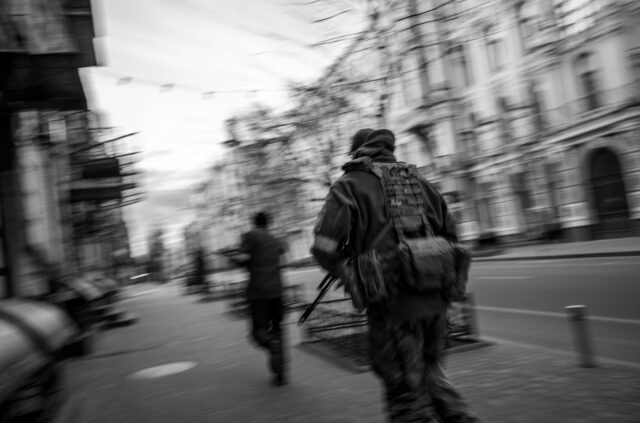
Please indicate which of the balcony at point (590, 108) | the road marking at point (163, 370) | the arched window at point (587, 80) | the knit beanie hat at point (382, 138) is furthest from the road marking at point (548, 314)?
the arched window at point (587, 80)

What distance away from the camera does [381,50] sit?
9078mm

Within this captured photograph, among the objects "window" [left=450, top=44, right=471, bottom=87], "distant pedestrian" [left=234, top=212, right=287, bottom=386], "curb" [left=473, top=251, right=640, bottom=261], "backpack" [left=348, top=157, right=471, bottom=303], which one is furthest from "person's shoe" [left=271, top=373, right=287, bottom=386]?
Answer: "window" [left=450, top=44, right=471, bottom=87]

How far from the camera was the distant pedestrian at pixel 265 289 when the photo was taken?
634 centimetres

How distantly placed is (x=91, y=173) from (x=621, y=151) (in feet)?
66.0

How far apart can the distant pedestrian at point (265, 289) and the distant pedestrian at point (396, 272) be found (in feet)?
10.5

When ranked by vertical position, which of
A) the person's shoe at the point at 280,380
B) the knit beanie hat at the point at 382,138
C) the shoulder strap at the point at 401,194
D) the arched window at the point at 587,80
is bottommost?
the person's shoe at the point at 280,380

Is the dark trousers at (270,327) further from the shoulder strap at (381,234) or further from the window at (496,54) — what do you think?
the window at (496,54)

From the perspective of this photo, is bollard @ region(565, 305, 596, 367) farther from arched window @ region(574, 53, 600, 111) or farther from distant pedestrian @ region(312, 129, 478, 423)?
arched window @ region(574, 53, 600, 111)

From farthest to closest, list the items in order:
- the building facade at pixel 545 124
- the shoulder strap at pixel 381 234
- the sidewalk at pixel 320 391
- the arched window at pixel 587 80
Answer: the arched window at pixel 587 80 → the building facade at pixel 545 124 → the sidewalk at pixel 320 391 → the shoulder strap at pixel 381 234

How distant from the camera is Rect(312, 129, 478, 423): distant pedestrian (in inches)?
121

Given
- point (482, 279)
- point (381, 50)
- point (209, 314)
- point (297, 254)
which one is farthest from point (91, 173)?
point (297, 254)

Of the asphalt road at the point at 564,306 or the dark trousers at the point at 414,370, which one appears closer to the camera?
the dark trousers at the point at 414,370

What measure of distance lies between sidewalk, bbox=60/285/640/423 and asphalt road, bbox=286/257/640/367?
74 centimetres

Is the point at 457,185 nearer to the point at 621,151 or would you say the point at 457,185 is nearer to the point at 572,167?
the point at 572,167
